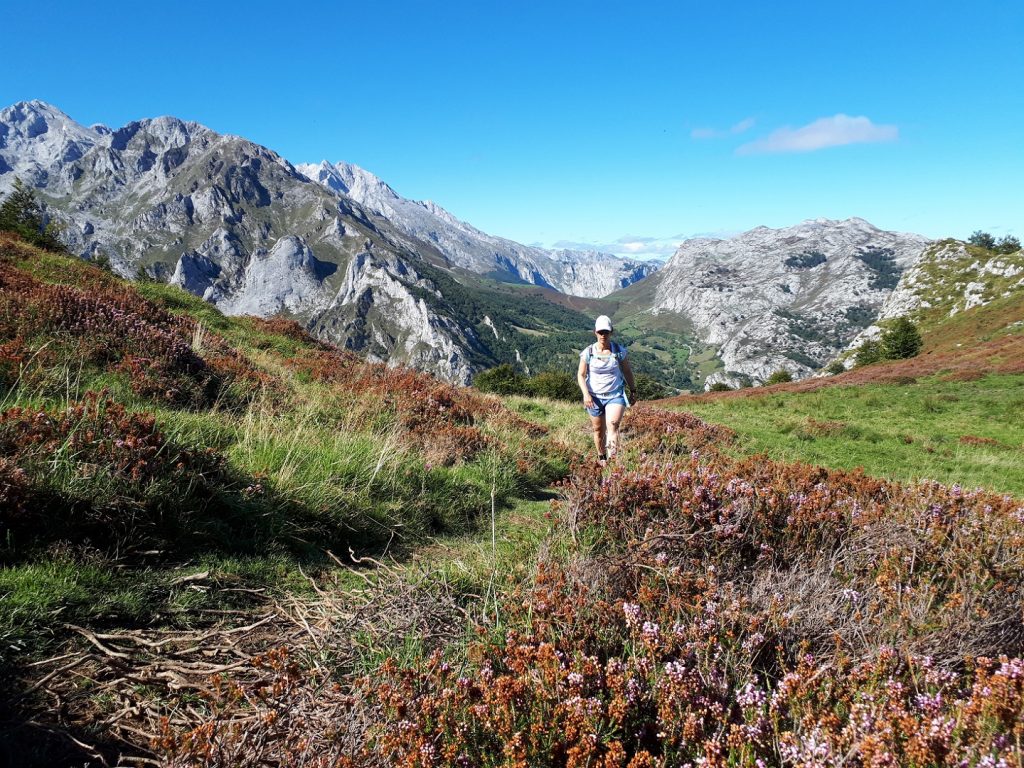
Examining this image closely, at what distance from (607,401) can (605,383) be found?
0.38m

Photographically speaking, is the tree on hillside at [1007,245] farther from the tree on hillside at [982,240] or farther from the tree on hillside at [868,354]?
the tree on hillside at [868,354]

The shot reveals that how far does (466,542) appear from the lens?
5727 millimetres

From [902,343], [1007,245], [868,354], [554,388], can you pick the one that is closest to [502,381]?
[554,388]

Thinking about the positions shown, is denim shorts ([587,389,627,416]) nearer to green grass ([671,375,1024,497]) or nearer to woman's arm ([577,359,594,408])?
woman's arm ([577,359,594,408])

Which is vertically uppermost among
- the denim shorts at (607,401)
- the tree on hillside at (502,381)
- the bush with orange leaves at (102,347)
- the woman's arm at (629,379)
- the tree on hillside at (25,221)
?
the tree on hillside at (25,221)

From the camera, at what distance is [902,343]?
217ft

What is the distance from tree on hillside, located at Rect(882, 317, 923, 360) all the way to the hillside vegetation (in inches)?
2945

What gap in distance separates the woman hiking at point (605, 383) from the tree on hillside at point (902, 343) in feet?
238

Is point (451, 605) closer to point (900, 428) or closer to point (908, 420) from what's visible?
point (900, 428)

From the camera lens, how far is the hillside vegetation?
2238mm

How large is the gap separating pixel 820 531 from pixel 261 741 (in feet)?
15.6

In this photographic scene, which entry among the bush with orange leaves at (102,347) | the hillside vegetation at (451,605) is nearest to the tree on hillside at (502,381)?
the bush with orange leaves at (102,347)

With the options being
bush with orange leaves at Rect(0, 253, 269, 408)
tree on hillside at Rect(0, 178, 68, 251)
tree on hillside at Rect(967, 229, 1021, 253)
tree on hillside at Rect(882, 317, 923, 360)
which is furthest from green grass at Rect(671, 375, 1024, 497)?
tree on hillside at Rect(967, 229, 1021, 253)

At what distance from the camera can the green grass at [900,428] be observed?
13477mm
